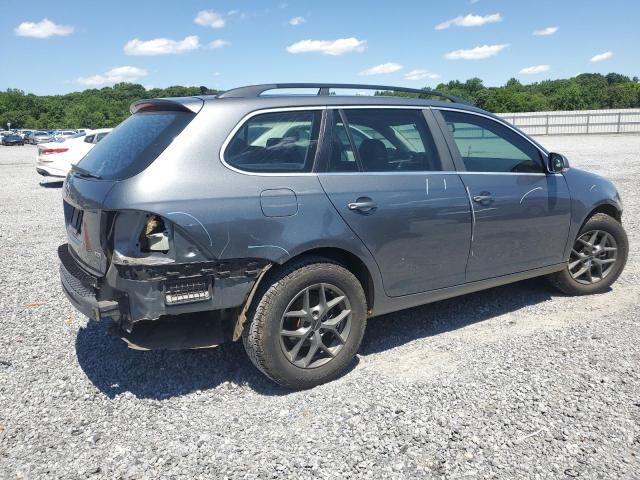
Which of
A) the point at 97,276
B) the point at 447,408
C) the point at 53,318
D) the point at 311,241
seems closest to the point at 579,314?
the point at 447,408

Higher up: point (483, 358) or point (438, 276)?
point (438, 276)

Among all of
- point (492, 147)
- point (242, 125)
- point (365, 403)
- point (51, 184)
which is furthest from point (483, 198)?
point (51, 184)

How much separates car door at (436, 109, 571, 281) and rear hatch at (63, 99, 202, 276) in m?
2.08

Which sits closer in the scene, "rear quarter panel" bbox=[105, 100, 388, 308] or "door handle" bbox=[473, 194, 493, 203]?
"rear quarter panel" bbox=[105, 100, 388, 308]

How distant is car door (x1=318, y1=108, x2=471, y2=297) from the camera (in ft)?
11.3

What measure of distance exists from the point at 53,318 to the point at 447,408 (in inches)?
135

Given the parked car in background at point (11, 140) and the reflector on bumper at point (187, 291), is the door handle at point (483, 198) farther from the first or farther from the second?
the parked car in background at point (11, 140)

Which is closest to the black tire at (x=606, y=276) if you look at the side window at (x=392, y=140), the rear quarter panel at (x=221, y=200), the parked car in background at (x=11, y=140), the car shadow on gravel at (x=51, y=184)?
the side window at (x=392, y=140)

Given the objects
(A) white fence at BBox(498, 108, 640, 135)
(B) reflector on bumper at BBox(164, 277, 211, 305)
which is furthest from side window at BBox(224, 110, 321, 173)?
(A) white fence at BBox(498, 108, 640, 135)

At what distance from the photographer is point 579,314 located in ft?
15.0

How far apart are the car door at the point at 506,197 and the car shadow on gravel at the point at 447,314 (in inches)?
19.9

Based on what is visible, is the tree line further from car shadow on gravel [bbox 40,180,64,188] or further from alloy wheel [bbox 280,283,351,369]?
alloy wheel [bbox 280,283,351,369]

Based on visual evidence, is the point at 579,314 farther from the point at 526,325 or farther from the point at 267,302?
the point at 267,302

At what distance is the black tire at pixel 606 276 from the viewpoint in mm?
4883
